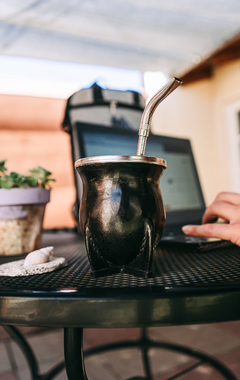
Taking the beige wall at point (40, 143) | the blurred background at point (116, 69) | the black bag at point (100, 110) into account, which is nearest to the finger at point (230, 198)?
the black bag at point (100, 110)

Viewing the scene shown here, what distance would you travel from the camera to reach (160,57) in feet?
11.1

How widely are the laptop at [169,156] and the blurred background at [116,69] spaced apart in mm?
1899

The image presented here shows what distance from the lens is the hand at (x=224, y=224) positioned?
0.42 metres

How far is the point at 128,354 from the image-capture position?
133 cm

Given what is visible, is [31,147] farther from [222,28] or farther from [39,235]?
[39,235]

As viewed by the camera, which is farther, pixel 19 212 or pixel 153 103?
pixel 19 212

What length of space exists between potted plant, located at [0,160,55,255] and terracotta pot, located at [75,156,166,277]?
7.8 inches

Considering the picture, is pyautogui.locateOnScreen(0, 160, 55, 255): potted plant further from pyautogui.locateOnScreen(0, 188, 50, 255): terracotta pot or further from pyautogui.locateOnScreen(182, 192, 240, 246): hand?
pyautogui.locateOnScreen(182, 192, 240, 246): hand

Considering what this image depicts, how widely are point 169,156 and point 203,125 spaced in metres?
3.20

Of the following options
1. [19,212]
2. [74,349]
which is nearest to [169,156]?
[19,212]

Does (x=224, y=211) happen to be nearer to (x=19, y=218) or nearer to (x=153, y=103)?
(x=153, y=103)

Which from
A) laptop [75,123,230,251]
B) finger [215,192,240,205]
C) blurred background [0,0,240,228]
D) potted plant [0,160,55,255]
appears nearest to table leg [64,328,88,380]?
potted plant [0,160,55,255]

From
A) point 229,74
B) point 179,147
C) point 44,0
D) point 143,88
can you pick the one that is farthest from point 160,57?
point 179,147

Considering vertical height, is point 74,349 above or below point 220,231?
below
